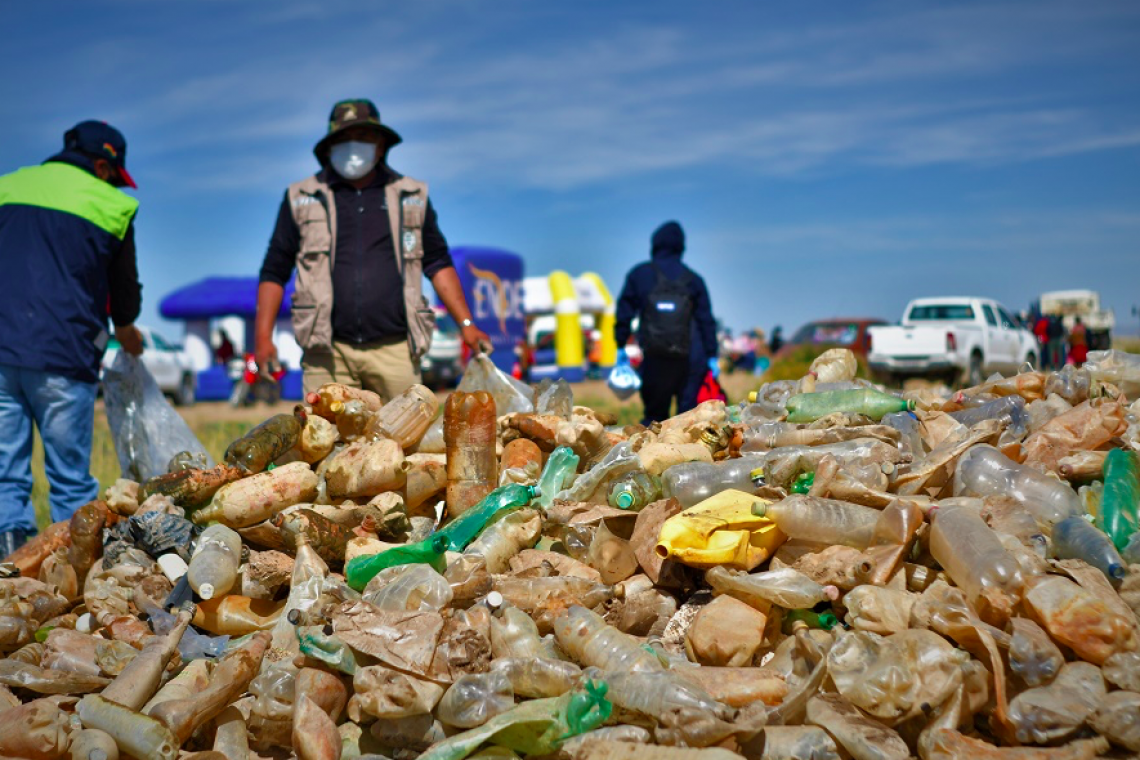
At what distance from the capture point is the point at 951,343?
1781cm

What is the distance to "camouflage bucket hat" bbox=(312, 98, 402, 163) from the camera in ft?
17.0

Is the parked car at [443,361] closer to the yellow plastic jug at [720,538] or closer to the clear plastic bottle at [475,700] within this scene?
the yellow plastic jug at [720,538]

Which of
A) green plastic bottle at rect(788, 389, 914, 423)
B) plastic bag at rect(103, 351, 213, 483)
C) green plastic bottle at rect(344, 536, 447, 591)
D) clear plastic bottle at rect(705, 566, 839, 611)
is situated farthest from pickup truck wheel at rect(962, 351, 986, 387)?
green plastic bottle at rect(344, 536, 447, 591)

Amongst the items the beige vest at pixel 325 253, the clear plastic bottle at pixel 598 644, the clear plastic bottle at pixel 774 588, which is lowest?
the clear plastic bottle at pixel 598 644

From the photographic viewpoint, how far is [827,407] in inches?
176

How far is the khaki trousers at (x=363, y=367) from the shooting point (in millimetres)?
5266

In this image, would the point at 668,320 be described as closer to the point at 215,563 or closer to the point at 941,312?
the point at 215,563

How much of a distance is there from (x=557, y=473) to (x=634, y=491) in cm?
46

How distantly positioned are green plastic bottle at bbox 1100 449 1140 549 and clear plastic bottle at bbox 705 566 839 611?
100 cm

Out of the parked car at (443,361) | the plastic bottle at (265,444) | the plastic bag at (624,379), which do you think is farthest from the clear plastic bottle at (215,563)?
the parked car at (443,361)

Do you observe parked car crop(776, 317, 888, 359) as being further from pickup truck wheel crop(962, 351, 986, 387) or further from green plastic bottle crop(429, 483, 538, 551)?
green plastic bottle crop(429, 483, 538, 551)

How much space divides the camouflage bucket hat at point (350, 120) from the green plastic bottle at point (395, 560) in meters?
2.50

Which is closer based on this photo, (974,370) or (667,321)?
(667,321)

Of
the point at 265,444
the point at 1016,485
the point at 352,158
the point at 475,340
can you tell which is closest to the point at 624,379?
the point at 475,340
